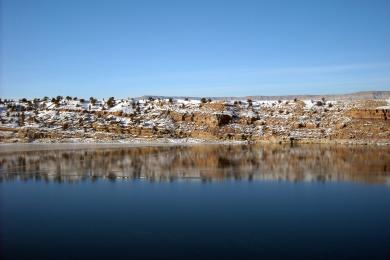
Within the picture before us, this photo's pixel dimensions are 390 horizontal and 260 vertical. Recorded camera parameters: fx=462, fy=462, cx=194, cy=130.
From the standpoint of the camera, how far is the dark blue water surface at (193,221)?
37.4 ft

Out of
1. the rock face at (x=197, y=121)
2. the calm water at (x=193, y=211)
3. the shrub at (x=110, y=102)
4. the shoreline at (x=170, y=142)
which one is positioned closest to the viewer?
the calm water at (x=193, y=211)

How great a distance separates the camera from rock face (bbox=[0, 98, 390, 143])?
166 feet

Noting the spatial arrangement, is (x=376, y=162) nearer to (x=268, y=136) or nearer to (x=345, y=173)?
(x=345, y=173)

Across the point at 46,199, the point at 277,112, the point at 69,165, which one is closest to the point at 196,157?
the point at 69,165

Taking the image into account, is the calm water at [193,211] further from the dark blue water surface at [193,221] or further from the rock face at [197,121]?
the rock face at [197,121]

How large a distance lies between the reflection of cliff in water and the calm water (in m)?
0.10

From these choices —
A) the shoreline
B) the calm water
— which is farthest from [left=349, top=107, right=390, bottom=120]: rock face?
the calm water

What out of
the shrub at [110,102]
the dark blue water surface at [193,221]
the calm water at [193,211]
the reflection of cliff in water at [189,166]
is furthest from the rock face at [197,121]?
the dark blue water surface at [193,221]

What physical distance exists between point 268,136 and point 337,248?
41457 millimetres

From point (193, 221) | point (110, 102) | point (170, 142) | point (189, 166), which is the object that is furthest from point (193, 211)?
point (110, 102)

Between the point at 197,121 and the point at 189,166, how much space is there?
28.9 metres

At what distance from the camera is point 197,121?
186ft

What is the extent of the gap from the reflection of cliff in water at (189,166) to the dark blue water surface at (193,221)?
9.28ft

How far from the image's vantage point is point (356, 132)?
51.3 meters
